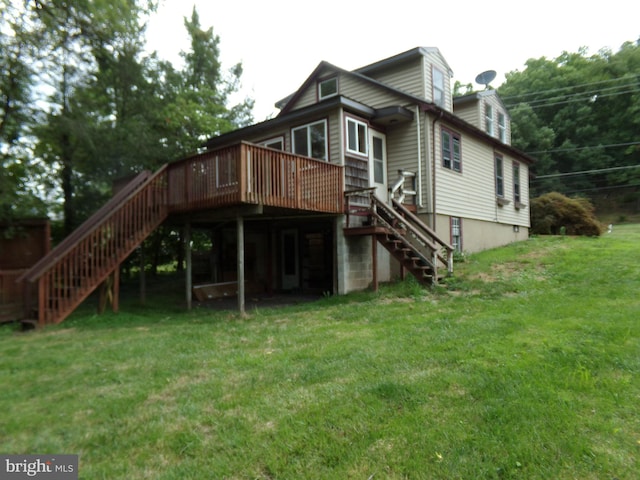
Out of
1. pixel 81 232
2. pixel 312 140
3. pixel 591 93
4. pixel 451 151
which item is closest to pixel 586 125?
pixel 591 93

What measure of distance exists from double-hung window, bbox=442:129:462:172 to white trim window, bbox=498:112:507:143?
5.12m

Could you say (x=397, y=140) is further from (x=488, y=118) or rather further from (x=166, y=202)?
(x=166, y=202)

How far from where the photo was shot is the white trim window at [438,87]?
13.1 meters

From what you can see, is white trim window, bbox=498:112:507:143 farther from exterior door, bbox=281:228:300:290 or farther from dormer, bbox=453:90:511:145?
exterior door, bbox=281:228:300:290

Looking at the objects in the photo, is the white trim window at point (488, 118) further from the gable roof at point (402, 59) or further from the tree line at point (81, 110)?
the tree line at point (81, 110)

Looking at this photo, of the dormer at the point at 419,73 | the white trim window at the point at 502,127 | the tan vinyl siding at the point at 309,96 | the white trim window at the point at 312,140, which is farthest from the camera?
the white trim window at the point at 502,127

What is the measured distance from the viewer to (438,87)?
1335 cm

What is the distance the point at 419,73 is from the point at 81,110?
34.0ft

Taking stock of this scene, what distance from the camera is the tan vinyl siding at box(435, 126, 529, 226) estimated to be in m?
12.2

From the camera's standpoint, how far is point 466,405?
10.6 ft

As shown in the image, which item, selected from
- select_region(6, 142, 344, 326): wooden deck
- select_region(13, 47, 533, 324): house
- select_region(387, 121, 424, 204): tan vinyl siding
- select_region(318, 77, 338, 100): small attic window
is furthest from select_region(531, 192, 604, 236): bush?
select_region(6, 142, 344, 326): wooden deck

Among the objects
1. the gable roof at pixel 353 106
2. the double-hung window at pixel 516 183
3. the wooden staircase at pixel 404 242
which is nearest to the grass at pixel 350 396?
the wooden staircase at pixel 404 242

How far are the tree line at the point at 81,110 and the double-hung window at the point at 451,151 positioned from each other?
9383 millimetres

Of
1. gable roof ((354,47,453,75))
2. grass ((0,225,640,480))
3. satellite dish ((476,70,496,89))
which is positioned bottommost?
grass ((0,225,640,480))
